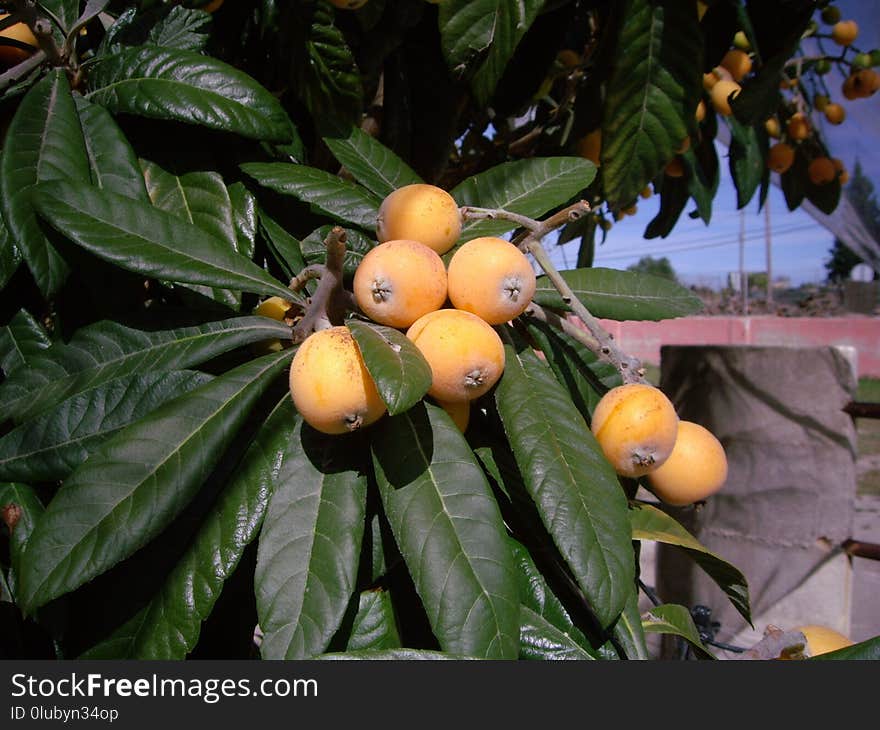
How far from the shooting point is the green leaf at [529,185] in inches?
33.9

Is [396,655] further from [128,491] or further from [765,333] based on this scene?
[765,333]

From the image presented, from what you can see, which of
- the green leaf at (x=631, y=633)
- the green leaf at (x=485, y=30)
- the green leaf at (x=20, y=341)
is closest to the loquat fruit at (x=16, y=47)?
the green leaf at (x=20, y=341)

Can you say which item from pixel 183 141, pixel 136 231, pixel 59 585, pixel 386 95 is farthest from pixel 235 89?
pixel 59 585

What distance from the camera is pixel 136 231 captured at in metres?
0.69

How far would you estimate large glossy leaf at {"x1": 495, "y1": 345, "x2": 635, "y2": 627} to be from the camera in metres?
0.59

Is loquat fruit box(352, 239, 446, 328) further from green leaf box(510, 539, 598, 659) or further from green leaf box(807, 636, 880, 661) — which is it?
green leaf box(807, 636, 880, 661)

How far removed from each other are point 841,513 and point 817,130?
114cm

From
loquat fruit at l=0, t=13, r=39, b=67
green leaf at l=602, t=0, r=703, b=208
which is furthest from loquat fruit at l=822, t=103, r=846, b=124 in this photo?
loquat fruit at l=0, t=13, r=39, b=67

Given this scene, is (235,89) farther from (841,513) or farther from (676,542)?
(841,513)

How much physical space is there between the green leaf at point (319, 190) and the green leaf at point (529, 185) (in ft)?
0.45

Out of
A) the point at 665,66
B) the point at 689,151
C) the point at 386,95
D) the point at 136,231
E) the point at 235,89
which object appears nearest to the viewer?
the point at 136,231

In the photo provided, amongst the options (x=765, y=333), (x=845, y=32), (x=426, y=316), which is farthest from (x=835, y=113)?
(x=765, y=333)

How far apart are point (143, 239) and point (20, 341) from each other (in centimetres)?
26

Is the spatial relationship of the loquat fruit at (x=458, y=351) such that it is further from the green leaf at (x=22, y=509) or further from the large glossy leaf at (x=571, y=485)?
the green leaf at (x=22, y=509)
